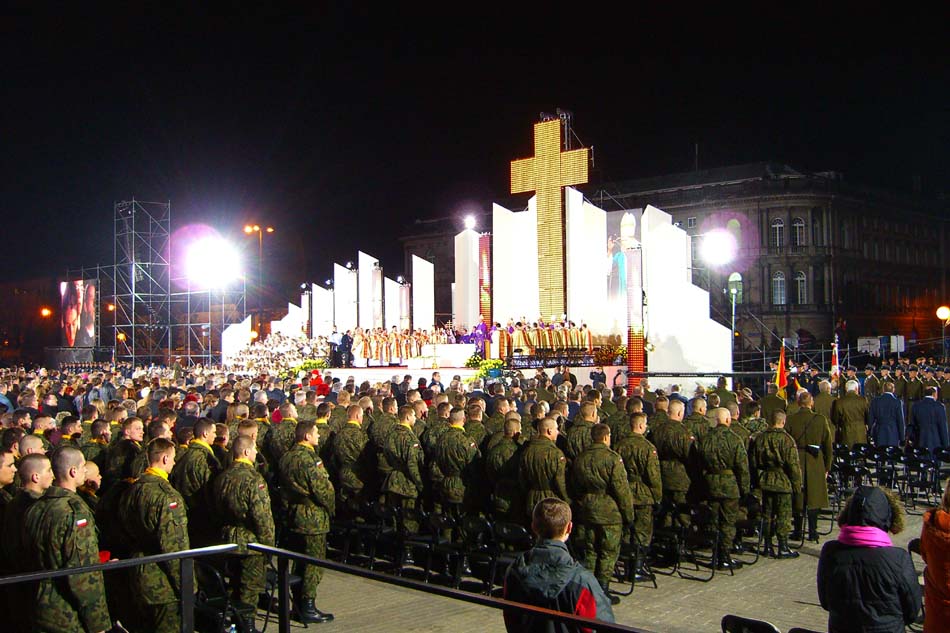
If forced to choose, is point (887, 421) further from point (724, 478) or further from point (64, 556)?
point (64, 556)

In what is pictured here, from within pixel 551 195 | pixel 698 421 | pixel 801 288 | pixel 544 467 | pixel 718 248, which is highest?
pixel 718 248

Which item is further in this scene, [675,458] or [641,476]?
[675,458]

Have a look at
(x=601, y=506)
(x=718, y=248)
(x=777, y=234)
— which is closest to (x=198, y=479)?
(x=601, y=506)

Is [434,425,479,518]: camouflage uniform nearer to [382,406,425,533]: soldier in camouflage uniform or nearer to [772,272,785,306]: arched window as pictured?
[382,406,425,533]: soldier in camouflage uniform

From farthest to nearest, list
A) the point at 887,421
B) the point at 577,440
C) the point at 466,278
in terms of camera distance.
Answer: the point at 466,278 < the point at 887,421 < the point at 577,440

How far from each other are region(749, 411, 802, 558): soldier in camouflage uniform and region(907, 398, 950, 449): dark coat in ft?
17.5

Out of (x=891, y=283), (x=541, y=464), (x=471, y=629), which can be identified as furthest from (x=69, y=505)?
(x=891, y=283)

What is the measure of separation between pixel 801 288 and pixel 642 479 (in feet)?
152

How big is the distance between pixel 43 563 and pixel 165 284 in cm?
4028

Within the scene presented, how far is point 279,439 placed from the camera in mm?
9188

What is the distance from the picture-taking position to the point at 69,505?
5.07 metres

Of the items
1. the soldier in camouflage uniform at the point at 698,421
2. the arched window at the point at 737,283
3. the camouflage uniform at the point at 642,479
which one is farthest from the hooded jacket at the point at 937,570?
the arched window at the point at 737,283

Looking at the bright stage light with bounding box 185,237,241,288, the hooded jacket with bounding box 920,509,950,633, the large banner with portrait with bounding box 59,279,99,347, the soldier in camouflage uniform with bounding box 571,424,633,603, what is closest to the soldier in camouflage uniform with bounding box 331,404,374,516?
the soldier in camouflage uniform with bounding box 571,424,633,603

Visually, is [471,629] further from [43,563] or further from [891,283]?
[891,283]
